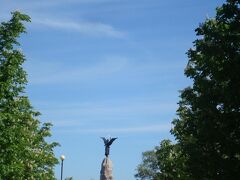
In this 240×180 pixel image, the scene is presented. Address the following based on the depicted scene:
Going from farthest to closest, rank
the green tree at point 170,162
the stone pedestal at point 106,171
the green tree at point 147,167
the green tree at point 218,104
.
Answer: the green tree at point 147,167
the stone pedestal at point 106,171
the green tree at point 170,162
the green tree at point 218,104

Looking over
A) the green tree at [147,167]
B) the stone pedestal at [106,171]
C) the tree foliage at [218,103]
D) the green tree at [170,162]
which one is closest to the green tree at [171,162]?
the green tree at [170,162]

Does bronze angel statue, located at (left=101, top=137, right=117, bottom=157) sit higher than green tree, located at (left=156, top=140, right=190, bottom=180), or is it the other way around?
bronze angel statue, located at (left=101, top=137, right=117, bottom=157)

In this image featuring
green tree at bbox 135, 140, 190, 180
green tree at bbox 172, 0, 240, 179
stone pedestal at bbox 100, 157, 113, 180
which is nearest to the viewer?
green tree at bbox 172, 0, 240, 179

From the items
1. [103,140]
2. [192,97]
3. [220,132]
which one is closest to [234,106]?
[220,132]

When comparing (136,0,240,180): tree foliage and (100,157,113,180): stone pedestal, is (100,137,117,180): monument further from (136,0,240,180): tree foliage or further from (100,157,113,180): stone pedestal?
(136,0,240,180): tree foliage

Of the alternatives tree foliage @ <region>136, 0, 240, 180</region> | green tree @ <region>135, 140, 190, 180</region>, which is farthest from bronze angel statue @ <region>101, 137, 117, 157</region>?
tree foliage @ <region>136, 0, 240, 180</region>

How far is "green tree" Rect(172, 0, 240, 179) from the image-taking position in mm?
18078

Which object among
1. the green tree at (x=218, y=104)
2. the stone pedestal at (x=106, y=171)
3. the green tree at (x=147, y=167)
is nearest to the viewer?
the green tree at (x=218, y=104)

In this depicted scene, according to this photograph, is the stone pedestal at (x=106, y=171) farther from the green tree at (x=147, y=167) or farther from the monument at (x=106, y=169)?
the green tree at (x=147, y=167)

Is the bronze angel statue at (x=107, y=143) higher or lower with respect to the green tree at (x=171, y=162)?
higher

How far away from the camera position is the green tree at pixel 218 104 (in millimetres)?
18078

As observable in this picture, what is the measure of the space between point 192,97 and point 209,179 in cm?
543

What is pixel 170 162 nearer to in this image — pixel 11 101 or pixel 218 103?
pixel 218 103

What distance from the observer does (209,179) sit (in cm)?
2116
